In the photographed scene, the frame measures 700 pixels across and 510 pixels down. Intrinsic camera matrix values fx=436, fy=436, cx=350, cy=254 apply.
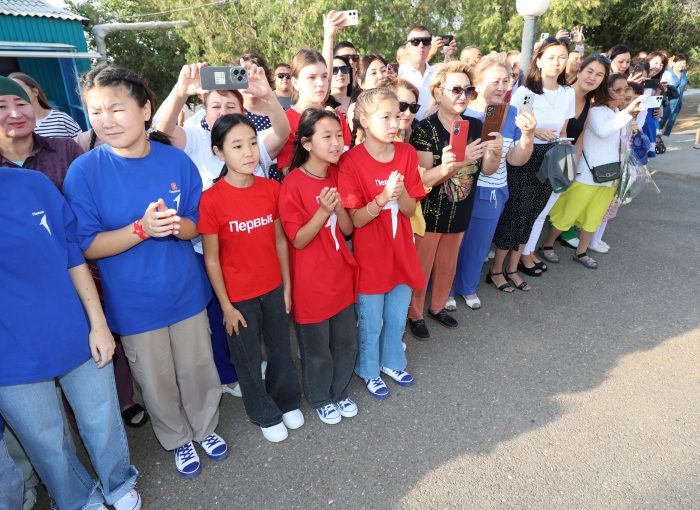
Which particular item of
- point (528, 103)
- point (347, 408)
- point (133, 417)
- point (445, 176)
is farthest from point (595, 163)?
point (133, 417)

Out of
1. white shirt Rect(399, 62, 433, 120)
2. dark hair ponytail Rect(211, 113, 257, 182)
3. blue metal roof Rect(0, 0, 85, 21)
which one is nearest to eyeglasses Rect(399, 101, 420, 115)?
dark hair ponytail Rect(211, 113, 257, 182)

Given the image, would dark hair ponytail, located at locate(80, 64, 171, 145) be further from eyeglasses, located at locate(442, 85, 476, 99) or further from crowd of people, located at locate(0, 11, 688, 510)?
eyeglasses, located at locate(442, 85, 476, 99)

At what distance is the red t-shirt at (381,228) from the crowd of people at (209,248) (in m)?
0.01

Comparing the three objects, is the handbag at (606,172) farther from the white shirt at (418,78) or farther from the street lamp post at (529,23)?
the white shirt at (418,78)

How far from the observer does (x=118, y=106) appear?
1.84 metres

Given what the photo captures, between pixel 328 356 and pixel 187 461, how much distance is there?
0.94 meters

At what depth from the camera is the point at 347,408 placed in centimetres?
271

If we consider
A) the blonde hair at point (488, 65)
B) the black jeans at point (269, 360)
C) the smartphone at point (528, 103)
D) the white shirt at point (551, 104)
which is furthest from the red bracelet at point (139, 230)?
the white shirt at point (551, 104)

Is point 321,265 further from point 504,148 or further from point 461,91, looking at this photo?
point 504,148

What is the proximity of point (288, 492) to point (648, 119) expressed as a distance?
6.98m

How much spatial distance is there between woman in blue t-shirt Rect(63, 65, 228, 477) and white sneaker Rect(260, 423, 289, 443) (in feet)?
0.81

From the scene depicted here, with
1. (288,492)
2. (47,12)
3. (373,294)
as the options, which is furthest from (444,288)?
(47,12)

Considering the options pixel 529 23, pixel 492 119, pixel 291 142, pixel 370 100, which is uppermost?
pixel 529 23

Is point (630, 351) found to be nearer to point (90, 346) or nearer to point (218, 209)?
point (218, 209)
